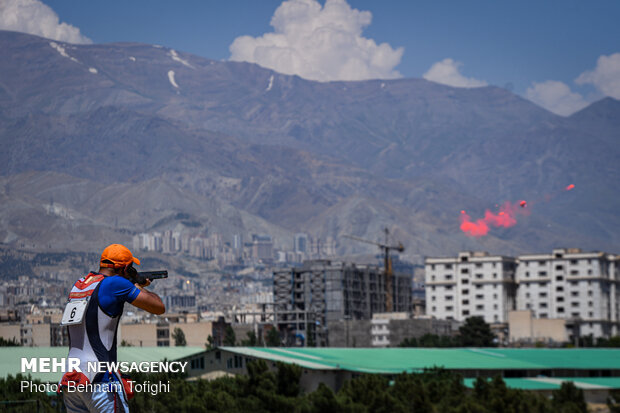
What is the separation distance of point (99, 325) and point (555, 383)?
3904 inches

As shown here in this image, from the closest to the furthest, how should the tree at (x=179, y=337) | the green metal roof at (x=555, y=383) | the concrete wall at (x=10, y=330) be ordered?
the green metal roof at (x=555, y=383) < the concrete wall at (x=10, y=330) < the tree at (x=179, y=337)

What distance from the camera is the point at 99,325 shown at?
12.5 meters

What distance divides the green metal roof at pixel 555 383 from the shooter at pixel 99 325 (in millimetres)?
87887

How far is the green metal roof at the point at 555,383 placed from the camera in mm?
100375

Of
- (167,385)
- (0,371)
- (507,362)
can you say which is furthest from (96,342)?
(507,362)

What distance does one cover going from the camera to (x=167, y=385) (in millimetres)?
26719

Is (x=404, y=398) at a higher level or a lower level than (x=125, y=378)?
lower

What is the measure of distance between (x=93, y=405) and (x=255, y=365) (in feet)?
136

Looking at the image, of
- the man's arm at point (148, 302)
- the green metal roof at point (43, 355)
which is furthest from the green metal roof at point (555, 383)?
the man's arm at point (148, 302)

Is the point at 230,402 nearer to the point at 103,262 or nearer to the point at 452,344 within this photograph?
the point at 103,262

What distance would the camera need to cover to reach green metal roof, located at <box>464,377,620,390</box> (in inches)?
Result: 3952

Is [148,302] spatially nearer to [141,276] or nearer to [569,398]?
[141,276]

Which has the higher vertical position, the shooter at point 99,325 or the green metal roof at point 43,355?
the shooter at point 99,325

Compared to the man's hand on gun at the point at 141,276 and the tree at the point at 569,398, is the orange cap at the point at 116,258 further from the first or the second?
the tree at the point at 569,398
